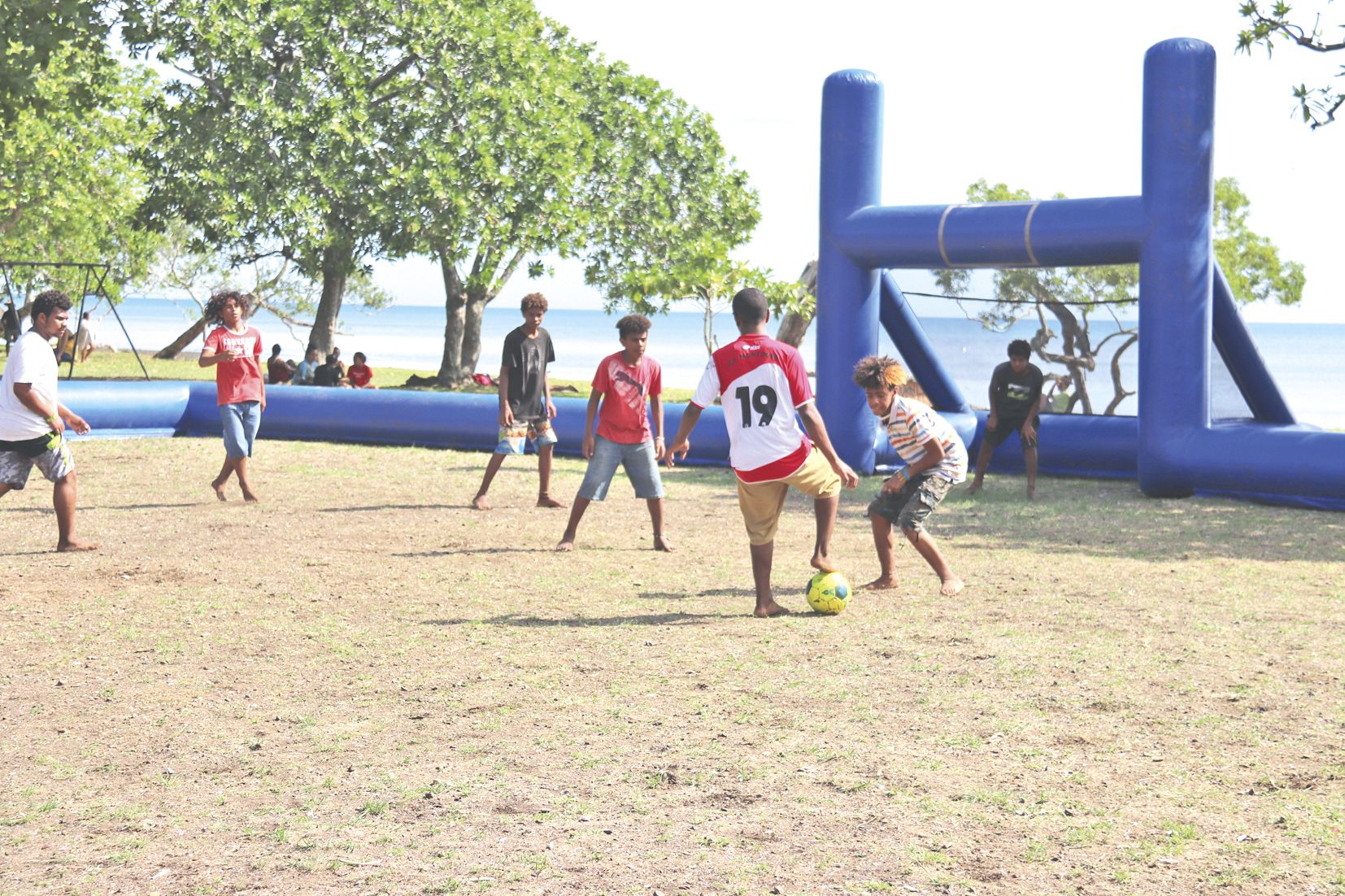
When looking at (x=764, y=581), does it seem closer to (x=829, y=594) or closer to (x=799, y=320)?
(x=829, y=594)

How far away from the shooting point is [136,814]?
451 centimetres

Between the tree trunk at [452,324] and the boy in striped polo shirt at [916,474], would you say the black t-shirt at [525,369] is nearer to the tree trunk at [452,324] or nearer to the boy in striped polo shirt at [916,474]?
the boy in striped polo shirt at [916,474]

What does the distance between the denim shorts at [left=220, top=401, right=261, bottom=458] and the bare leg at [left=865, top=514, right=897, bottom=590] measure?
5555 millimetres

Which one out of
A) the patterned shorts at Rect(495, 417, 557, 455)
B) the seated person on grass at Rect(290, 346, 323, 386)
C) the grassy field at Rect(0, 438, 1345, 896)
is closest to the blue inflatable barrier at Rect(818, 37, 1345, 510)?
the grassy field at Rect(0, 438, 1345, 896)

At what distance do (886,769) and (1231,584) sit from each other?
15.2ft

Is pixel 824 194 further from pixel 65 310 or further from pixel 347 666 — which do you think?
pixel 347 666

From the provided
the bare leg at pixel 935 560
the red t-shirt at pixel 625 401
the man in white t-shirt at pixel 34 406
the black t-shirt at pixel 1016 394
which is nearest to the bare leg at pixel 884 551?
the bare leg at pixel 935 560

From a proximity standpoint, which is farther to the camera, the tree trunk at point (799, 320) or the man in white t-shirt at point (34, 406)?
the tree trunk at point (799, 320)

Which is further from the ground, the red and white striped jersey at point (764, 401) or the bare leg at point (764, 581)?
the red and white striped jersey at point (764, 401)

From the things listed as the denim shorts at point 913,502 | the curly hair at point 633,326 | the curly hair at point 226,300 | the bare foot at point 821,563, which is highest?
the curly hair at point 226,300

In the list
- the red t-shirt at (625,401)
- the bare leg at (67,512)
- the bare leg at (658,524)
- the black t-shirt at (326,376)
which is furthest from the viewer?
the black t-shirt at (326,376)

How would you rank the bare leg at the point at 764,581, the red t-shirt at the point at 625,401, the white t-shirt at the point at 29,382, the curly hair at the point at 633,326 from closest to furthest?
the bare leg at the point at 764,581 → the white t-shirt at the point at 29,382 → the curly hair at the point at 633,326 → the red t-shirt at the point at 625,401

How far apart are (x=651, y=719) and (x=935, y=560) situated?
3.16 meters

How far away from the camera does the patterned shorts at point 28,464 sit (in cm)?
890
